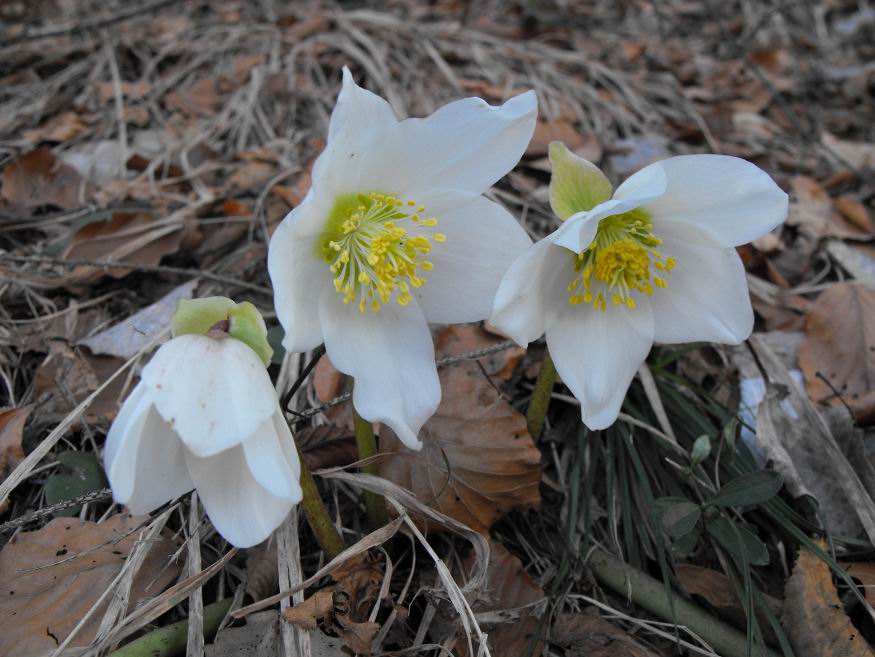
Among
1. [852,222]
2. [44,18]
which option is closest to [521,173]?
[852,222]

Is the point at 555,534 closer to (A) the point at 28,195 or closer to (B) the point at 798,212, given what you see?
(B) the point at 798,212

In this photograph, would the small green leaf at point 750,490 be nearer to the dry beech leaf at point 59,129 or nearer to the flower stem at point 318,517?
the flower stem at point 318,517

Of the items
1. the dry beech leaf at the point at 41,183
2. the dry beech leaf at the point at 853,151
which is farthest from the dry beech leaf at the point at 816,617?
the dry beech leaf at the point at 41,183

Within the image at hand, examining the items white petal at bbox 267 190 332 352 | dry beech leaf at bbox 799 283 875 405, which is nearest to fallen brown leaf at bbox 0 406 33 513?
white petal at bbox 267 190 332 352

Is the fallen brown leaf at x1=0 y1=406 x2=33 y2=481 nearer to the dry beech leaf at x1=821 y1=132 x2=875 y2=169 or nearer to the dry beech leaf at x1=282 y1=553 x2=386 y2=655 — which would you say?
the dry beech leaf at x1=282 y1=553 x2=386 y2=655

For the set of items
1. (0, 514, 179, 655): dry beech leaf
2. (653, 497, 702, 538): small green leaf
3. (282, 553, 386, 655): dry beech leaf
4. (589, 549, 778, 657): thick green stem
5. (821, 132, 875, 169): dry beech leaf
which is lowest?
(821, 132, 875, 169): dry beech leaf

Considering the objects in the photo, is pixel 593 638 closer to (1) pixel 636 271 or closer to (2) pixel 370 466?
(2) pixel 370 466

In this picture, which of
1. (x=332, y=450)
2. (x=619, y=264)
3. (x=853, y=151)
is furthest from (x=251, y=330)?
(x=853, y=151)

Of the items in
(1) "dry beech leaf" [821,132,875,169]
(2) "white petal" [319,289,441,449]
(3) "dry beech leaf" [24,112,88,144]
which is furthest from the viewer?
(1) "dry beech leaf" [821,132,875,169]
